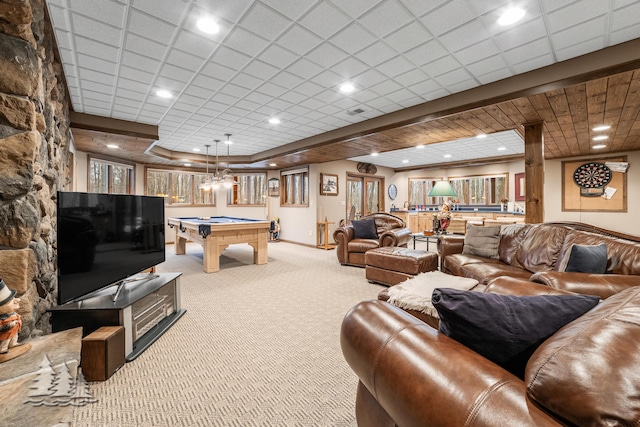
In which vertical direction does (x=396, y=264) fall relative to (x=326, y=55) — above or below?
below

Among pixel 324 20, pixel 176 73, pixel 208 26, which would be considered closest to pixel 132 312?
pixel 208 26

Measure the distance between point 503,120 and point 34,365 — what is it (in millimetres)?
4911

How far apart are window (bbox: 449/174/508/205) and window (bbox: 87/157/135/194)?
30.7ft

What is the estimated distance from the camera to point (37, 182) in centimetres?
169

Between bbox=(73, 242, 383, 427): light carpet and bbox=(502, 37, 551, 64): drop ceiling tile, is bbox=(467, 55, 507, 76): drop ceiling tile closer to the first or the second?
bbox=(502, 37, 551, 64): drop ceiling tile

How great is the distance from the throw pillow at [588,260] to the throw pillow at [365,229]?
3.08 m

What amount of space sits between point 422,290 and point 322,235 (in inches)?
214

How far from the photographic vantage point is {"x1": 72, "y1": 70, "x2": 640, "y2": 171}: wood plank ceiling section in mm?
2945

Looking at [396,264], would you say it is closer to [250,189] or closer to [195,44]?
[195,44]

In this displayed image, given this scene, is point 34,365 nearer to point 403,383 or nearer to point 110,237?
point 110,237

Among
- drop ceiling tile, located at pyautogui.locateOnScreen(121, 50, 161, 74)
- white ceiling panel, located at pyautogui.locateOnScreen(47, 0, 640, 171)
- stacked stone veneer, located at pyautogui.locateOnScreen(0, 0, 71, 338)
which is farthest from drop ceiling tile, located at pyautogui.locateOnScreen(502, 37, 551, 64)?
stacked stone veneer, located at pyautogui.locateOnScreen(0, 0, 71, 338)

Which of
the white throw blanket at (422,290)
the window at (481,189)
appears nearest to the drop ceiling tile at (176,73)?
the white throw blanket at (422,290)

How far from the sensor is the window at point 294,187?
308 inches

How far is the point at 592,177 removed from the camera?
6.42 m
